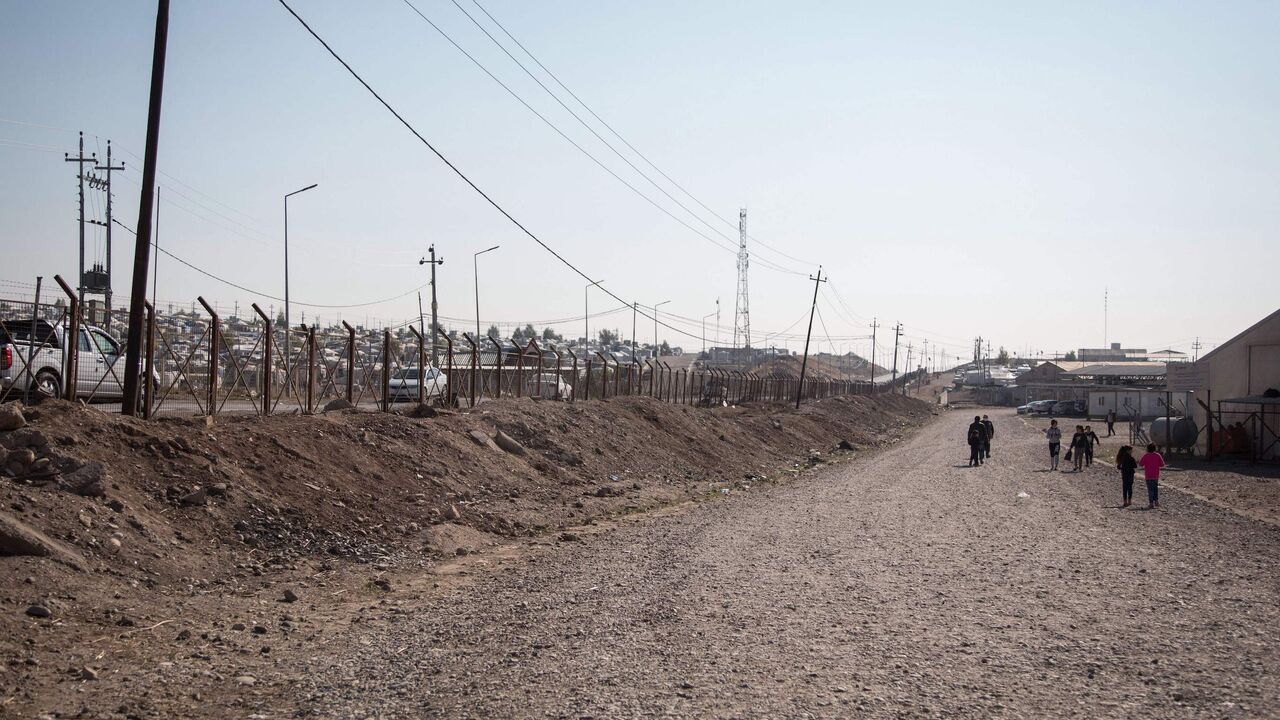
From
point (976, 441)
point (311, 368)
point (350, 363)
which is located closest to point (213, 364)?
point (311, 368)

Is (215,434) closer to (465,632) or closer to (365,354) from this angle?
(465,632)

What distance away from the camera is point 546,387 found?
34188 mm

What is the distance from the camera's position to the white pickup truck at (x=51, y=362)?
46.1 feet

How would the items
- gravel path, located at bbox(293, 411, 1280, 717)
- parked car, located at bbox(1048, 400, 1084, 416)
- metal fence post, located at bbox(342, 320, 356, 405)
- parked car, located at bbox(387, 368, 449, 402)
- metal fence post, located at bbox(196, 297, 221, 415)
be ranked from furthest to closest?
1. parked car, located at bbox(1048, 400, 1084, 416)
2. parked car, located at bbox(387, 368, 449, 402)
3. metal fence post, located at bbox(342, 320, 356, 405)
4. metal fence post, located at bbox(196, 297, 221, 415)
5. gravel path, located at bbox(293, 411, 1280, 717)

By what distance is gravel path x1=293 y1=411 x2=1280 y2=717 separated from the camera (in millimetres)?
6645

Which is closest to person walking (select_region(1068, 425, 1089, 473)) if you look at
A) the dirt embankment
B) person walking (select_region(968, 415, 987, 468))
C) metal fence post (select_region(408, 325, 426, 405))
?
person walking (select_region(968, 415, 987, 468))

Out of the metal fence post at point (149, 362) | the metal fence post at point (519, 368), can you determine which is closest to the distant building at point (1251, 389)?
the metal fence post at point (519, 368)

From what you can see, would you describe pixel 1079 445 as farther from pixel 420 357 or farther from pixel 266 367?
pixel 266 367

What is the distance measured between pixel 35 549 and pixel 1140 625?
10.2m

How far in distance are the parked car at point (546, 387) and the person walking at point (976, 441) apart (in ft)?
45.4

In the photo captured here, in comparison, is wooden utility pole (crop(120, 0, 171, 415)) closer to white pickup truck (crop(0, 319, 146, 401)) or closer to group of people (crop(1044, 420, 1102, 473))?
white pickup truck (crop(0, 319, 146, 401))

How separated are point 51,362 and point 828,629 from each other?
13171 mm

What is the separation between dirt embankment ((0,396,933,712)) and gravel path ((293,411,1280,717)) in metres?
1.40

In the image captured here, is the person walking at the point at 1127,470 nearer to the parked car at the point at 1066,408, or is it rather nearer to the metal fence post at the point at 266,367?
the metal fence post at the point at 266,367
